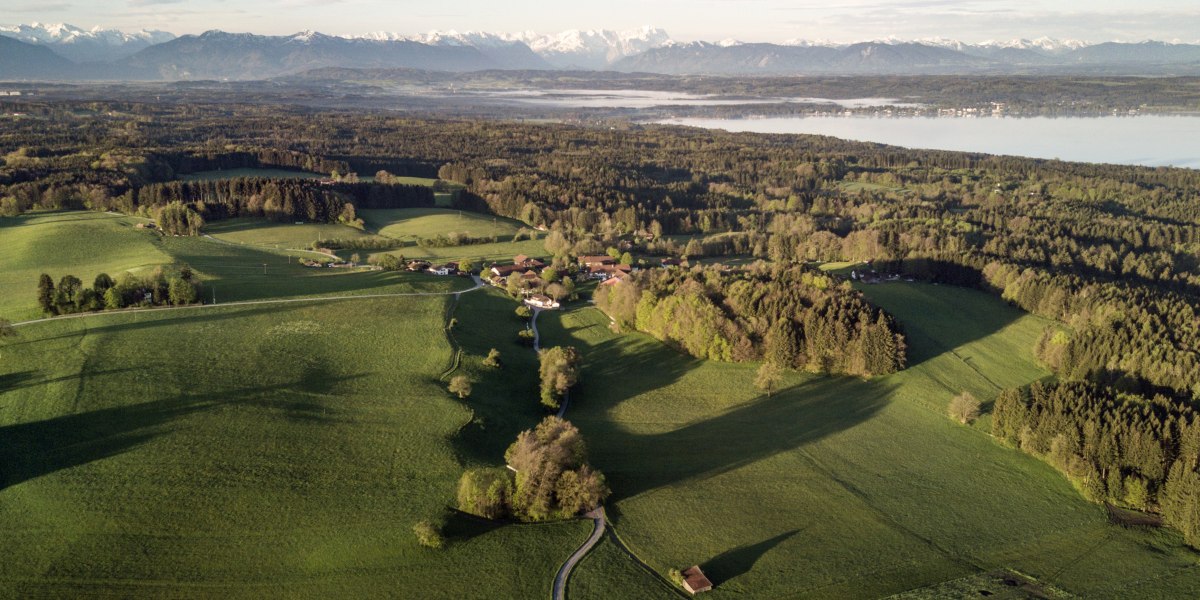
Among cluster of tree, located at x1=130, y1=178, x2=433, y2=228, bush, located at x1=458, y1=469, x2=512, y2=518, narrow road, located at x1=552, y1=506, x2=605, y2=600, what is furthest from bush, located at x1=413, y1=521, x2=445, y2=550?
cluster of tree, located at x1=130, y1=178, x2=433, y2=228

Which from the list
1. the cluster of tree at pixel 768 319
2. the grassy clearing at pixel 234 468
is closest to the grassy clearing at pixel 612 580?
the grassy clearing at pixel 234 468

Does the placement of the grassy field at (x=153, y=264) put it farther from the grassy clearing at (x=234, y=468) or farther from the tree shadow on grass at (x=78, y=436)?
the tree shadow on grass at (x=78, y=436)

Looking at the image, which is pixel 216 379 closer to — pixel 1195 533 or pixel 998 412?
pixel 998 412

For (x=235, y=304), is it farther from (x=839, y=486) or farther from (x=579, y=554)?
(x=839, y=486)

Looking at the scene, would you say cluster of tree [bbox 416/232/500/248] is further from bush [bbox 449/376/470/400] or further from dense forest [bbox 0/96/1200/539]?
bush [bbox 449/376/470/400]

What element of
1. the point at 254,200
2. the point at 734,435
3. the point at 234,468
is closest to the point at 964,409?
the point at 734,435

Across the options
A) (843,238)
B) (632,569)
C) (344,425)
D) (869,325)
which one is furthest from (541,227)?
(632,569)

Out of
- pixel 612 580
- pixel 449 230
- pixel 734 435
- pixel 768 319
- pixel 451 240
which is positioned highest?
pixel 449 230
